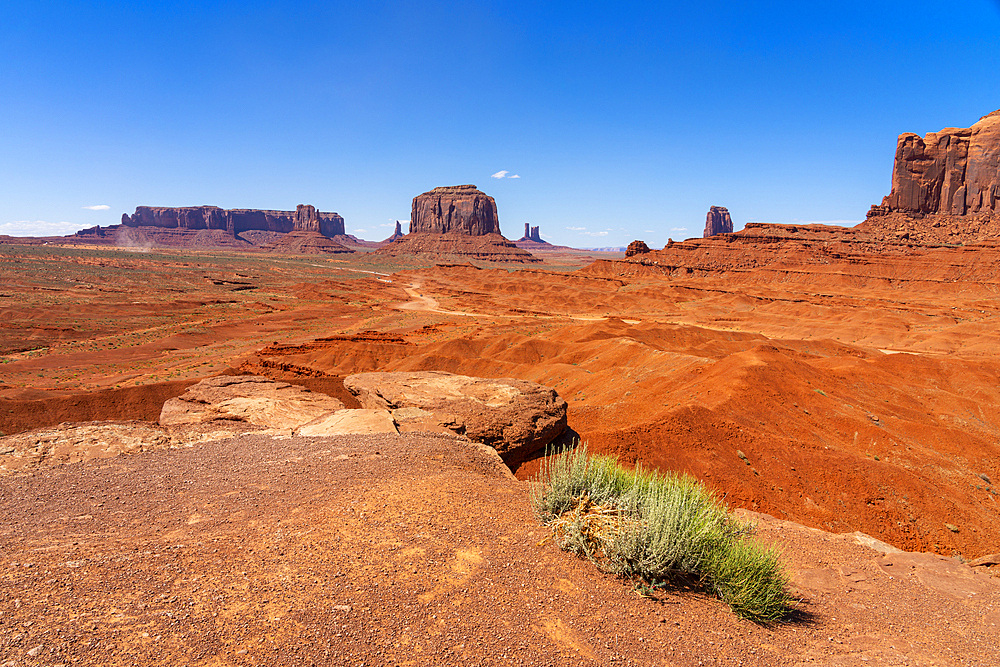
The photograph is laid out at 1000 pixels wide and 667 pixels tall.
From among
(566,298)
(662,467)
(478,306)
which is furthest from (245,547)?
(566,298)

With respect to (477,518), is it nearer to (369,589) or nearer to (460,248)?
(369,589)

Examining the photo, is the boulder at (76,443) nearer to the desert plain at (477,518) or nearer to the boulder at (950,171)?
the desert plain at (477,518)

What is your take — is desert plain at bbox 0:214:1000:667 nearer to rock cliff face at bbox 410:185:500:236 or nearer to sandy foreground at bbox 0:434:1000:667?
sandy foreground at bbox 0:434:1000:667

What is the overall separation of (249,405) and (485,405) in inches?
210

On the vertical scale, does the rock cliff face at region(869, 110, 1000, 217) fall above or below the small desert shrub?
above

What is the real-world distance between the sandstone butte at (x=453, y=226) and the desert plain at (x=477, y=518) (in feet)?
487

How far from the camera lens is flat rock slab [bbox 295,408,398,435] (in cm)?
873

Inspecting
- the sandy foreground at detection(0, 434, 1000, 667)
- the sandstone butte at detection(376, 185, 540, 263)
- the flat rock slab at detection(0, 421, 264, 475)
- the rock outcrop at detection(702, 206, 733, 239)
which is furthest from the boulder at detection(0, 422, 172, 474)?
the rock outcrop at detection(702, 206, 733, 239)

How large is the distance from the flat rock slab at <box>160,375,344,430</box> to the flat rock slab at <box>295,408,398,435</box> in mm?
474

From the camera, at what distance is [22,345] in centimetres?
2864

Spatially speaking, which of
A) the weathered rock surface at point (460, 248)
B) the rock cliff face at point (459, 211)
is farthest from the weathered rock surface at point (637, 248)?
the rock cliff face at point (459, 211)

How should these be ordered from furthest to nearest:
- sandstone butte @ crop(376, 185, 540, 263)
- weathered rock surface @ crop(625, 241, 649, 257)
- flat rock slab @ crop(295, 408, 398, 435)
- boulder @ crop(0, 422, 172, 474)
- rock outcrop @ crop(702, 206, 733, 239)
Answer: rock outcrop @ crop(702, 206, 733, 239)
sandstone butte @ crop(376, 185, 540, 263)
weathered rock surface @ crop(625, 241, 649, 257)
flat rock slab @ crop(295, 408, 398, 435)
boulder @ crop(0, 422, 172, 474)

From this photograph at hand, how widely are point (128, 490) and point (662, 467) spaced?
9.82m

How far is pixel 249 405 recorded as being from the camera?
10.9m
